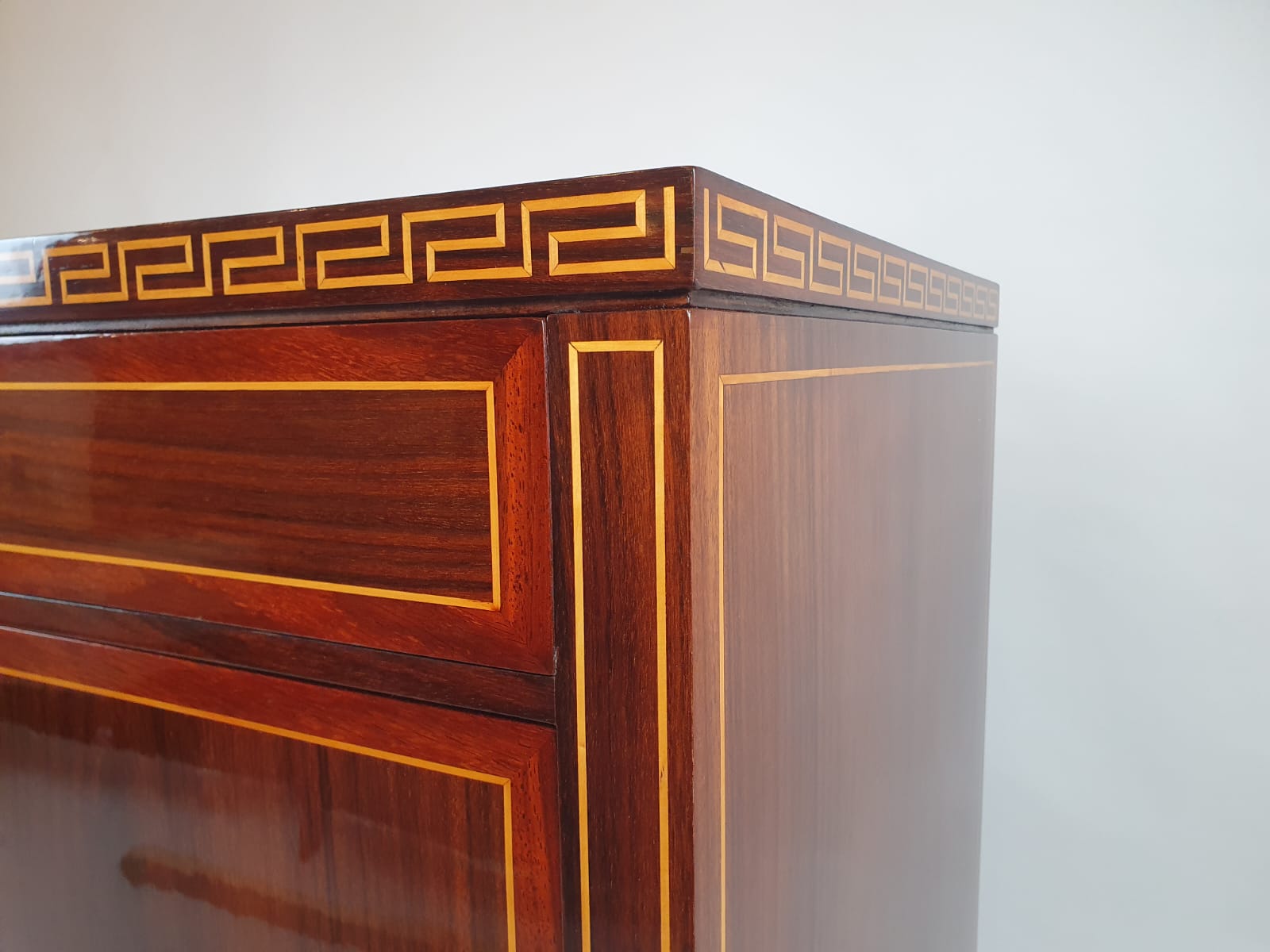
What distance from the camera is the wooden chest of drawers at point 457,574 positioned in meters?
0.35

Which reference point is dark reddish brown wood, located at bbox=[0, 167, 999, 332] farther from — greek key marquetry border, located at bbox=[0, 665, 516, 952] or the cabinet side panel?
greek key marquetry border, located at bbox=[0, 665, 516, 952]

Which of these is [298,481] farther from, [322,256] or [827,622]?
[827,622]

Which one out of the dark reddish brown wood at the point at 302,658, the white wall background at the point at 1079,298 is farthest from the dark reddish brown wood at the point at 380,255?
the white wall background at the point at 1079,298

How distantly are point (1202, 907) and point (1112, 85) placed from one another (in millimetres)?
768

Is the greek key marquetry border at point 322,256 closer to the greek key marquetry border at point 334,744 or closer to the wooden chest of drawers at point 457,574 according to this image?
the wooden chest of drawers at point 457,574

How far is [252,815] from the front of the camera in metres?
0.46

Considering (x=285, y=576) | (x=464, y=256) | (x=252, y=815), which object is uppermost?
(x=464, y=256)

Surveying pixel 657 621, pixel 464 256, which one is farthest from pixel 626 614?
pixel 464 256

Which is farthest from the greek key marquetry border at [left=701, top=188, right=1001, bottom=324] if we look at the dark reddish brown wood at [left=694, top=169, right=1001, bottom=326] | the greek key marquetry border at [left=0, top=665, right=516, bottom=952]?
the greek key marquetry border at [left=0, top=665, right=516, bottom=952]

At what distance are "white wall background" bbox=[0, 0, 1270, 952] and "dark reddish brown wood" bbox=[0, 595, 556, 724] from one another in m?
0.71

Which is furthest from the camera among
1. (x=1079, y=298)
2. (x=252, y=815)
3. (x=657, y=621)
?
(x=1079, y=298)

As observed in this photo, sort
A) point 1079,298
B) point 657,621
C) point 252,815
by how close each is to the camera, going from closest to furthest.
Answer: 1. point 657,621
2. point 252,815
3. point 1079,298

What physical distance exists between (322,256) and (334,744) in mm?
213

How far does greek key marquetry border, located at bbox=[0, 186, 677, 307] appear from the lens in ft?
1.10
